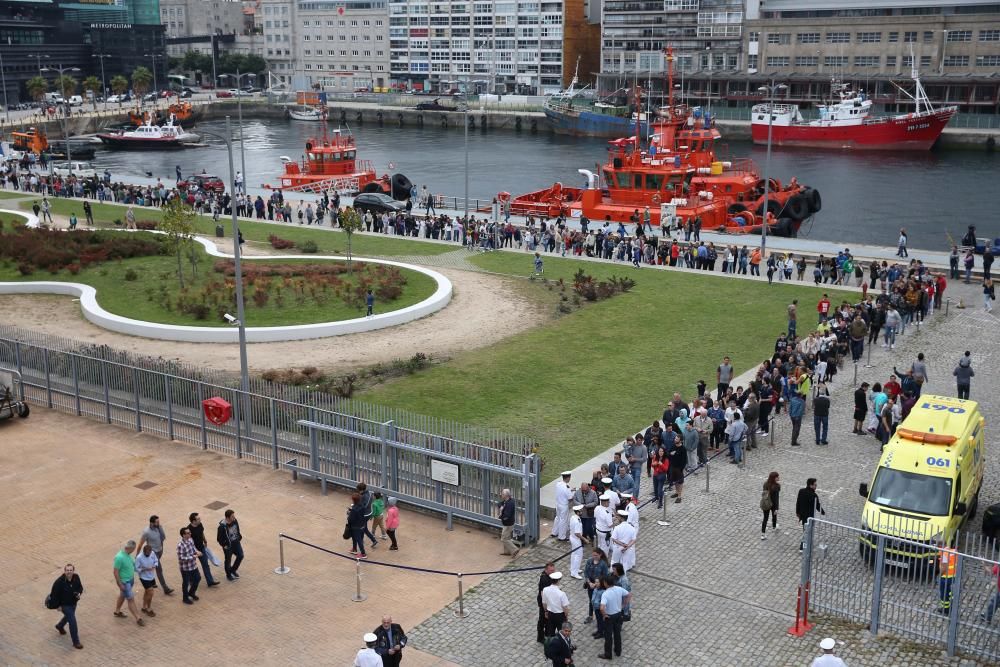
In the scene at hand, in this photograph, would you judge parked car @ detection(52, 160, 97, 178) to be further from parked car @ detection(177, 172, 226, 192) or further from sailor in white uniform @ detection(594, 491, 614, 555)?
sailor in white uniform @ detection(594, 491, 614, 555)

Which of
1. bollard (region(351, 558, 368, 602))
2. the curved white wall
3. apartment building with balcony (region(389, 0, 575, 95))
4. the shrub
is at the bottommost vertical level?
bollard (region(351, 558, 368, 602))

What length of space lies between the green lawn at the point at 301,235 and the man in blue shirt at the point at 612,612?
30.4 meters

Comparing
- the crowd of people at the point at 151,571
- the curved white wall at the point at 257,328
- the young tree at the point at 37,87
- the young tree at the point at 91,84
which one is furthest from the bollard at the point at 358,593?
the young tree at the point at 91,84

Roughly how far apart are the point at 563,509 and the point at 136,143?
9915 centimetres

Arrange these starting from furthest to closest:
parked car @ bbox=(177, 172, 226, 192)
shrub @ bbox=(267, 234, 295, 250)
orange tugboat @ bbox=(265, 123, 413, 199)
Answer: orange tugboat @ bbox=(265, 123, 413, 199) → parked car @ bbox=(177, 172, 226, 192) → shrub @ bbox=(267, 234, 295, 250)

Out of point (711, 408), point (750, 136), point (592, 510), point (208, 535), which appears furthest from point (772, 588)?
point (750, 136)

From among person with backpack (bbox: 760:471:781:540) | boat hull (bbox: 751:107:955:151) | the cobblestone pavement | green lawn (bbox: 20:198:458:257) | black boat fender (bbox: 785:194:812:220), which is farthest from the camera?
boat hull (bbox: 751:107:955:151)

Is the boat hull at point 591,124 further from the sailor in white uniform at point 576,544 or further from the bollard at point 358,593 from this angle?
the bollard at point 358,593

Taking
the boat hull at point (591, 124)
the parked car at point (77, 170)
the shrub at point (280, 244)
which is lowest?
the shrub at point (280, 244)

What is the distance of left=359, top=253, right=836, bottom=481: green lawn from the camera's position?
24156mm

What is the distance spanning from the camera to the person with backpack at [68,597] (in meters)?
14.8

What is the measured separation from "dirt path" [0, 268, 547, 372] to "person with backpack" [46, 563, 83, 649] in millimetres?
13222

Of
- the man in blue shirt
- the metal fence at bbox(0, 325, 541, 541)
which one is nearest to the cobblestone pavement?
the man in blue shirt

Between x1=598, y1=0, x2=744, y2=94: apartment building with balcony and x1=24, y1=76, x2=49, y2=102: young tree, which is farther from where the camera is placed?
x1=24, y1=76, x2=49, y2=102: young tree
